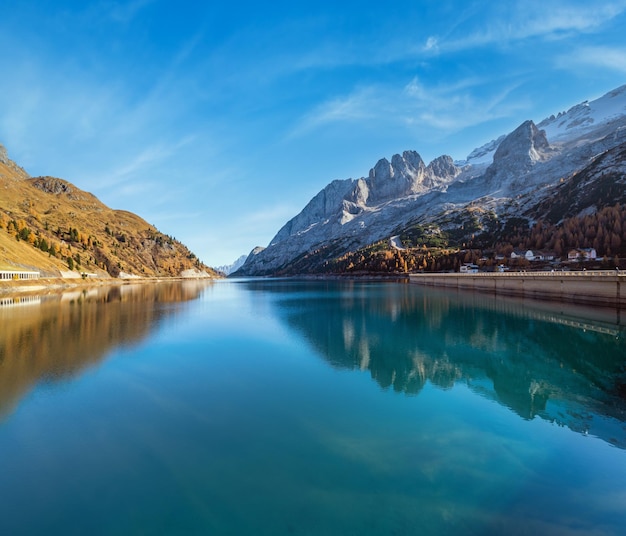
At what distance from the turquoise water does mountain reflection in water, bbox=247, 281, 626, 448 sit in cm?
23

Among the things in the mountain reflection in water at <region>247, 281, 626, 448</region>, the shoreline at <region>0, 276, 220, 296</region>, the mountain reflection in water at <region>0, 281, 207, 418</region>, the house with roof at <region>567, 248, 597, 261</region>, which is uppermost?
the house with roof at <region>567, 248, 597, 261</region>

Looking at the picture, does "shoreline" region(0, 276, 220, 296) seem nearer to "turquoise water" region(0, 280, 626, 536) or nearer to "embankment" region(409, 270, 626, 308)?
"turquoise water" region(0, 280, 626, 536)

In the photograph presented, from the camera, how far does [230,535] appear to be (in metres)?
9.85

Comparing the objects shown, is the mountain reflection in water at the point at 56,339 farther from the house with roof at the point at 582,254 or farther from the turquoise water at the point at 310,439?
the house with roof at the point at 582,254

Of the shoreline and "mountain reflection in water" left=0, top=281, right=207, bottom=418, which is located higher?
the shoreline

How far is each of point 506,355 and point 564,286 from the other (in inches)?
2116

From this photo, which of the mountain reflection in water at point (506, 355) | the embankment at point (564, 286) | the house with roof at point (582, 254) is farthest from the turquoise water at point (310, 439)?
the house with roof at point (582, 254)

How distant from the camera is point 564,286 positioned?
244ft

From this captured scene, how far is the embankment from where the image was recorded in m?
60.9

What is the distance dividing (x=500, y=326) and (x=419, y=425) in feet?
129

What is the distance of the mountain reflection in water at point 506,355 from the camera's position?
68.2 ft

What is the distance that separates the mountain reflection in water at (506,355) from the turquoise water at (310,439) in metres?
0.23

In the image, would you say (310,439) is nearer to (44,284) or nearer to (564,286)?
(564,286)

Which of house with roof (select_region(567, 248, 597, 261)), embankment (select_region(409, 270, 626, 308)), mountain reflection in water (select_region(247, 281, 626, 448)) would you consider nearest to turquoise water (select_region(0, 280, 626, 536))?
mountain reflection in water (select_region(247, 281, 626, 448))
